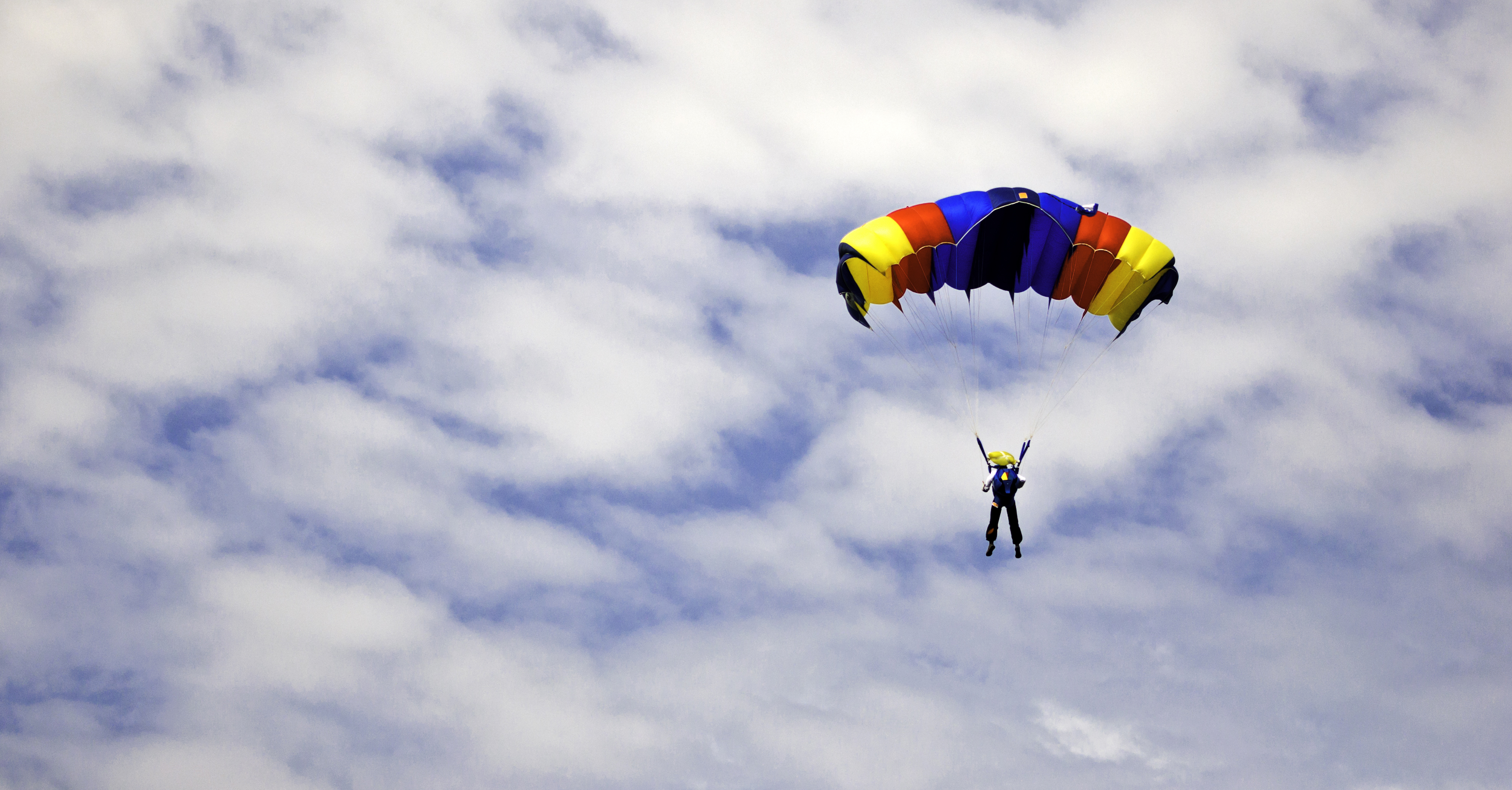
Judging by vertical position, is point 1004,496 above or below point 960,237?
below

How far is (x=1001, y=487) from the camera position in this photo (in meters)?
27.0

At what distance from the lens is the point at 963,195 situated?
29.2m

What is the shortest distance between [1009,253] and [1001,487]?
590cm

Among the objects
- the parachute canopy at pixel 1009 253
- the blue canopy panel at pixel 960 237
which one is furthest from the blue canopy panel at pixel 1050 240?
the blue canopy panel at pixel 960 237

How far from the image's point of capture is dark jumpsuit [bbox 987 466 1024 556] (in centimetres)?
2698

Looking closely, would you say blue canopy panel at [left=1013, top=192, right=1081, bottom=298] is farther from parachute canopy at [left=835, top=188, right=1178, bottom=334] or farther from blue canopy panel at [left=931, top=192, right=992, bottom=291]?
blue canopy panel at [left=931, top=192, right=992, bottom=291]

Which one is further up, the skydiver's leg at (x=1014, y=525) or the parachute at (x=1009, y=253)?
the parachute at (x=1009, y=253)

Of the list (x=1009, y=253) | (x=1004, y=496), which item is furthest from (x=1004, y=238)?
(x=1004, y=496)

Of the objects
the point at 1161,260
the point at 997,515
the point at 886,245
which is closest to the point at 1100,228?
the point at 1161,260

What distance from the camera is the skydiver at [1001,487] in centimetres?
2698

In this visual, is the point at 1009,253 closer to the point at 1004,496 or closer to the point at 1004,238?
the point at 1004,238

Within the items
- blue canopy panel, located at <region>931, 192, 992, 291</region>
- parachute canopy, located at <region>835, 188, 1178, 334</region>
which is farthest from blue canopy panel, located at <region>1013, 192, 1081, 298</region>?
blue canopy panel, located at <region>931, 192, 992, 291</region>

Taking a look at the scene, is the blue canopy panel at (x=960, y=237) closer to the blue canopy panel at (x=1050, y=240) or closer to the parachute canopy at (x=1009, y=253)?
the parachute canopy at (x=1009, y=253)

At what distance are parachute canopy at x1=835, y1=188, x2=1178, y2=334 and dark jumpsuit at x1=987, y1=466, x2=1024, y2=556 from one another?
4.90m
